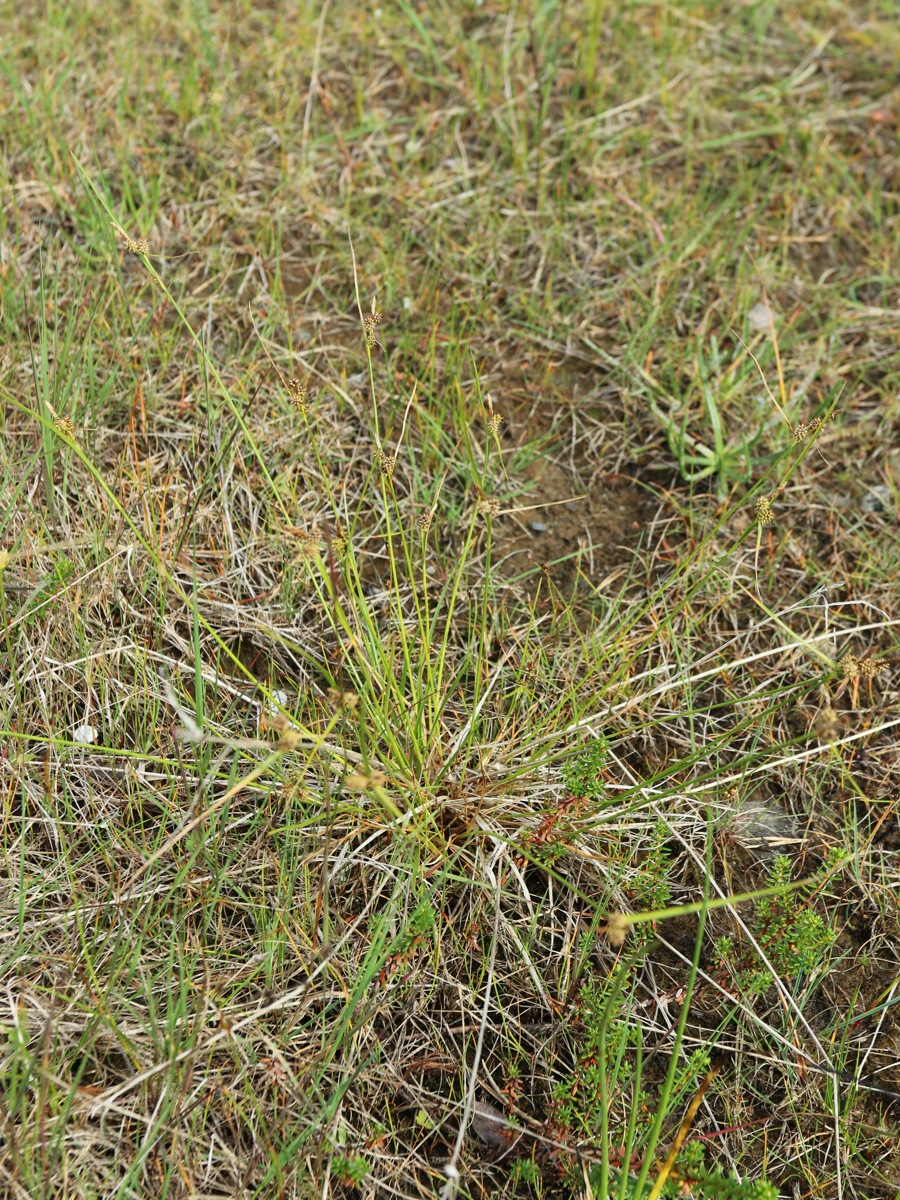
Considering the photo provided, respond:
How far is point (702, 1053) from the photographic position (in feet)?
5.73

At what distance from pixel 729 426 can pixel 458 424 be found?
74 centimetres

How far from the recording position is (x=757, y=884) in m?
2.10

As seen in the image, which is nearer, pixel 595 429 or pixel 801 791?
pixel 801 791

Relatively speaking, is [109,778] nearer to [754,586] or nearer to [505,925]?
[505,925]

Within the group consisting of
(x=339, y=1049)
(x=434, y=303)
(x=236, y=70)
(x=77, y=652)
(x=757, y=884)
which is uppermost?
(x=236, y=70)

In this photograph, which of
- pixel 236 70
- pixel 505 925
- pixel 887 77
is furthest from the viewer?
pixel 887 77

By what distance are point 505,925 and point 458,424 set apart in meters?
1.24

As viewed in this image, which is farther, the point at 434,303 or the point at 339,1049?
the point at 434,303

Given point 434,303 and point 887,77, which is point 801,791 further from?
point 887,77

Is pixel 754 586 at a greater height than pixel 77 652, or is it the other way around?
pixel 77 652

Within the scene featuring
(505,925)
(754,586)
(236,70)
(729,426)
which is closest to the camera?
(505,925)

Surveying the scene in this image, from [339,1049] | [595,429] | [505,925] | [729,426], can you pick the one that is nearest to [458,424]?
[595,429]

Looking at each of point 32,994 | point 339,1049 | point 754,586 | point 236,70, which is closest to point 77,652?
point 32,994

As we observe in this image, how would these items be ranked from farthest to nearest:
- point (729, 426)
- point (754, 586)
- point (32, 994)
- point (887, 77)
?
1. point (887, 77)
2. point (729, 426)
3. point (754, 586)
4. point (32, 994)
